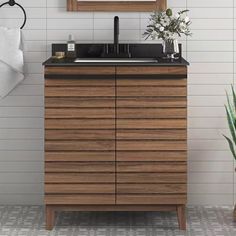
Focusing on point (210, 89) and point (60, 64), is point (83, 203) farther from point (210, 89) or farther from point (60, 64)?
point (210, 89)

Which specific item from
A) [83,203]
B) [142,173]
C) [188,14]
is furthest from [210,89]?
[83,203]

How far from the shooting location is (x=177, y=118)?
4004 mm

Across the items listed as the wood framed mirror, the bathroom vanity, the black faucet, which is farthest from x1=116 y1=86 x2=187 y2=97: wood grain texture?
the wood framed mirror

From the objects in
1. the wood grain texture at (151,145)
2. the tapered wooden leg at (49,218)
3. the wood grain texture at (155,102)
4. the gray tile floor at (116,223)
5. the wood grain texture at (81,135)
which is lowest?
the gray tile floor at (116,223)

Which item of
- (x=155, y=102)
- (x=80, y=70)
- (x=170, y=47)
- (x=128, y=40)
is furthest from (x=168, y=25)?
(x=80, y=70)

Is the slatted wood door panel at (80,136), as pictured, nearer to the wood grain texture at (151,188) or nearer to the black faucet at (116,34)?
the wood grain texture at (151,188)

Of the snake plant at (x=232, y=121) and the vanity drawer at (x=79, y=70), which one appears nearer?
the vanity drawer at (x=79, y=70)

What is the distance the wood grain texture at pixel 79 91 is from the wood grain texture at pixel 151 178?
19.1 inches

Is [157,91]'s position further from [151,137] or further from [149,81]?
[151,137]

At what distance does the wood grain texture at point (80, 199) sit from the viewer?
408 cm

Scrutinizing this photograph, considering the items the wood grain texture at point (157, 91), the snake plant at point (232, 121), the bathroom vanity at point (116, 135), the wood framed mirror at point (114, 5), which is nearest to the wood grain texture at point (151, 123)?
the bathroom vanity at point (116, 135)

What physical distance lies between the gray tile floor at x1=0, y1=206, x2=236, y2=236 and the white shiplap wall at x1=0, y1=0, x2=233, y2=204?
16cm

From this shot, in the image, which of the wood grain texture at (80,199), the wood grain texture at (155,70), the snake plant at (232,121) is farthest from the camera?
the snake plant at (232,121)

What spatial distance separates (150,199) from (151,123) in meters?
0.45
